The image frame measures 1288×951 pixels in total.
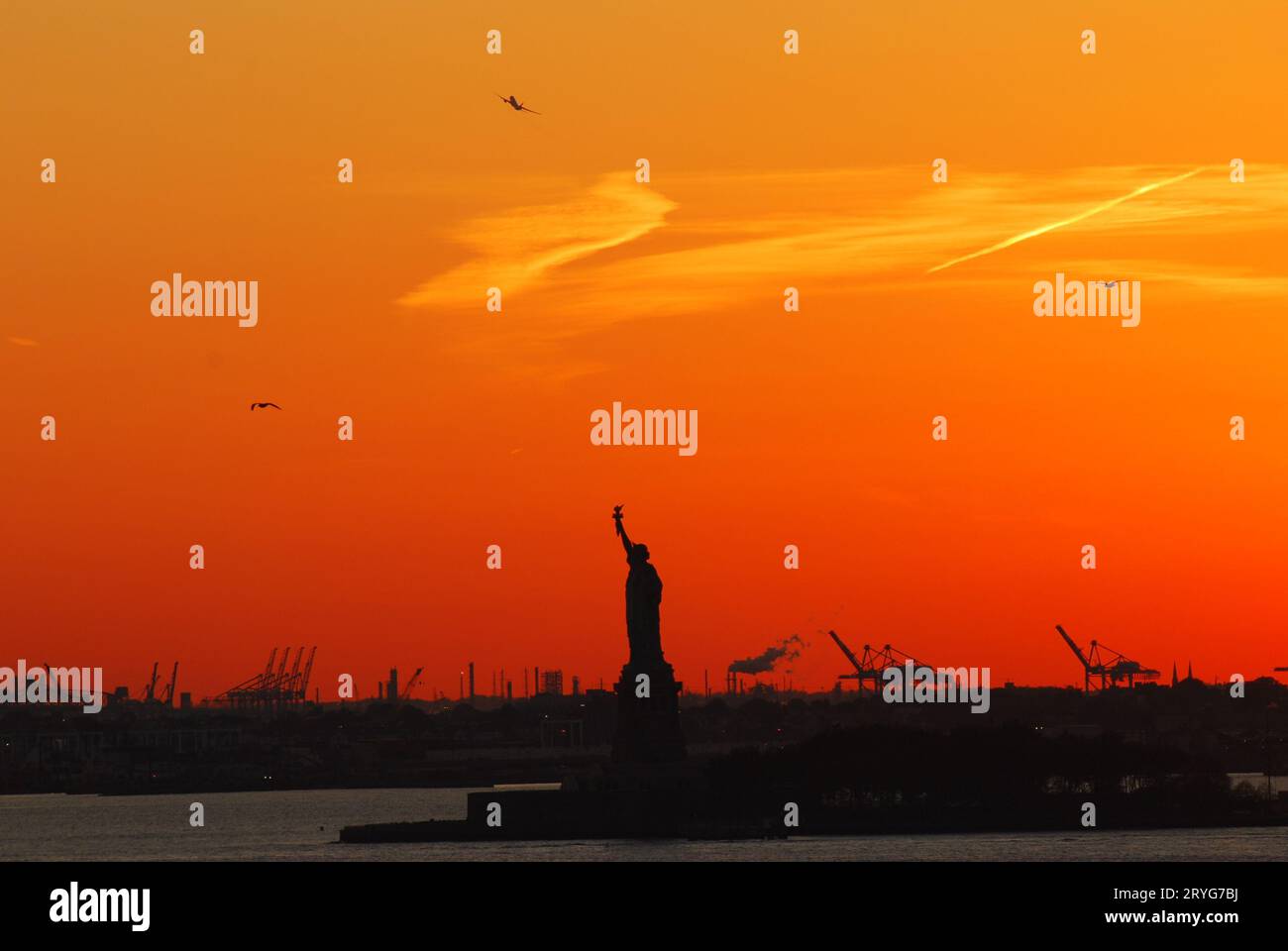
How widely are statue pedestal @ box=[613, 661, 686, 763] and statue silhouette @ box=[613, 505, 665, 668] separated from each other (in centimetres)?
55

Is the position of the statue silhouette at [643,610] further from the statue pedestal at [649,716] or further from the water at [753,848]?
the water at [753,848]

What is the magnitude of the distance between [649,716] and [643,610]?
5.72 metres

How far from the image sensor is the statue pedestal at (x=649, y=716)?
11562 cm

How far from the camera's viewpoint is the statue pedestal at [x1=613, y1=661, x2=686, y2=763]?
379 ft

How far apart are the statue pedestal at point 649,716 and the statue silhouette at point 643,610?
55 cm

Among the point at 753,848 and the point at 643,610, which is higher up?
the point at 643,610

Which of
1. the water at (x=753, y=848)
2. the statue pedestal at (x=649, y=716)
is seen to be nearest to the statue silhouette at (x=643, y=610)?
the statue pedestal at (x=649, y=716)

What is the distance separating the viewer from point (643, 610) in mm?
114750

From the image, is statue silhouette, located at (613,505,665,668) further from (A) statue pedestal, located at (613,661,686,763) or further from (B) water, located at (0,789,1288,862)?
(B) water, located at (0,789,1288,862)

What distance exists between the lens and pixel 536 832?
12581cm

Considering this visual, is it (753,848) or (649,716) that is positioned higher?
(649,716)

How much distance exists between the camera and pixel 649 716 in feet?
384
